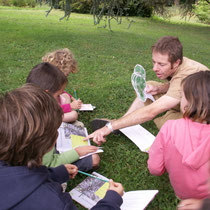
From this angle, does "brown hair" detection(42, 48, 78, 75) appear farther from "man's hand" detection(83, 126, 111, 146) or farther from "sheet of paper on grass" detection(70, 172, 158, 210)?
"sheet of paper on grass" detection(70, 172, 158, 210)

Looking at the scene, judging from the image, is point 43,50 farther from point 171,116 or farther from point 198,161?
point 198,161

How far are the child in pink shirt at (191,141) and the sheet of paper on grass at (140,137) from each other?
0.90 meters

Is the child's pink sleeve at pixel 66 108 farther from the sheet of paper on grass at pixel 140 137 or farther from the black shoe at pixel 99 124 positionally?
the sheet of paper on grass at pixel 140 137

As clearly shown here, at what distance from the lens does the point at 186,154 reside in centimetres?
150

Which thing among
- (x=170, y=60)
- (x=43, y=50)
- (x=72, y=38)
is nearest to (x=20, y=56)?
(x=43, y=50)

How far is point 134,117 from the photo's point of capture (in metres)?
2.40

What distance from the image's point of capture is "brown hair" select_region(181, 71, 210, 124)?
147 centimetres

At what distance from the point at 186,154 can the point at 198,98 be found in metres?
0.36

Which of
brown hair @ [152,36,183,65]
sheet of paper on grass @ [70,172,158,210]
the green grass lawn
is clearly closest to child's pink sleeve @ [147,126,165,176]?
sheet of paper on grass @ [70,172,158,210]

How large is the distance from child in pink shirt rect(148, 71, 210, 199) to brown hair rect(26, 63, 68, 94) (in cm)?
105

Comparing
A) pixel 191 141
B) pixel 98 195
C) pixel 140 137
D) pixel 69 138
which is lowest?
pixel 98 195

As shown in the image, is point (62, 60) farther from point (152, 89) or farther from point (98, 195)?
point (98, 195)

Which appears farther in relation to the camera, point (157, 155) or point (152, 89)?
point (152, 89)

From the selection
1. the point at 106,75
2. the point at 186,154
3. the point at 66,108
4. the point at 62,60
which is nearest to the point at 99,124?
the point at 66,108
